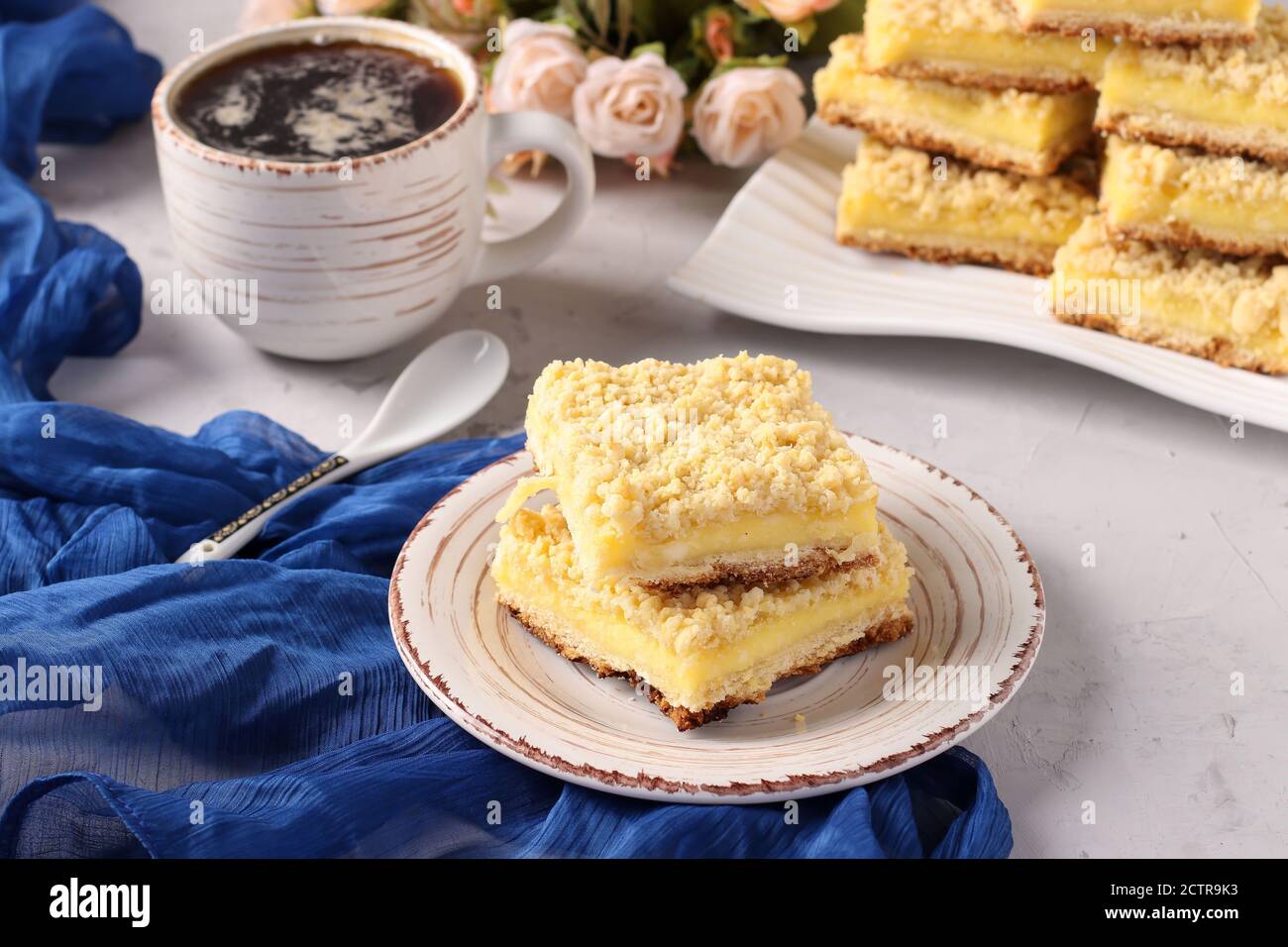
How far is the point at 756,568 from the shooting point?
1.44 metres

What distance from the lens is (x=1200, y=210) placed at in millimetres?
1956

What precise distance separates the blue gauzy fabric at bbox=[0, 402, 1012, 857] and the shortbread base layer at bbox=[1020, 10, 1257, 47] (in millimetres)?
1002

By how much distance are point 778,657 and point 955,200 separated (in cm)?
98

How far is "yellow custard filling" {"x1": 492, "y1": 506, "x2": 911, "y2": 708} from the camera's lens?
1385 mm

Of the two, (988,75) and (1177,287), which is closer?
(1177,287)

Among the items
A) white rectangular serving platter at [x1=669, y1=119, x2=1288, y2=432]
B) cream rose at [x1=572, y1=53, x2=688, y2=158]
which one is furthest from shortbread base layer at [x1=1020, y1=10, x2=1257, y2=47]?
cream rose at [x1=572, y1=53, x2=688, y2=158]

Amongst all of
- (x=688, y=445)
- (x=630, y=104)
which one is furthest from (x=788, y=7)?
(x=688, y=445)

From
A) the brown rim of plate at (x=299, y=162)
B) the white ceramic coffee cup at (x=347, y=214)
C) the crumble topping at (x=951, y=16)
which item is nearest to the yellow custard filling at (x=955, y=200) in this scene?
the crumble topping at (x=951, y=16)

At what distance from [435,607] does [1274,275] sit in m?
1.21

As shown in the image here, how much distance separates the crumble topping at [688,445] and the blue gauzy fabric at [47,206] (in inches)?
33.0

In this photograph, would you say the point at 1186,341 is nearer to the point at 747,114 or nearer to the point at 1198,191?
the point at 1198,191

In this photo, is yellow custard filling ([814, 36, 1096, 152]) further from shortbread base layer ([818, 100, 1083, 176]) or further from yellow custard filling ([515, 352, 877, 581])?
yellow custard filling ([515, 352, 877, 581])

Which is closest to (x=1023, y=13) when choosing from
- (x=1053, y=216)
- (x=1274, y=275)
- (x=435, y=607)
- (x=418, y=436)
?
(x=1053, y=216)
